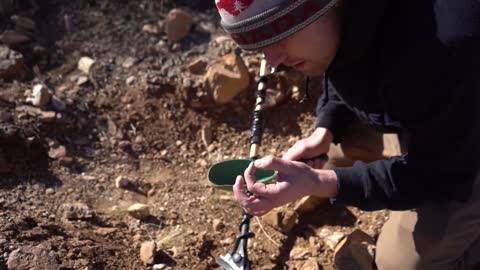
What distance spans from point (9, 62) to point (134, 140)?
56 cm

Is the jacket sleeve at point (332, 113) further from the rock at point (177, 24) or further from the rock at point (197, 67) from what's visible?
the rock at point (177, 24)

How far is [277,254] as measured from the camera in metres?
2.06

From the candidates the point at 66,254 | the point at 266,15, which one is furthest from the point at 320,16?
the point at 66,254

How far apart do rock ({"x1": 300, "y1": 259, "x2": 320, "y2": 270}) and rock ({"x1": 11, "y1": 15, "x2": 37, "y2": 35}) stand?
149 centimetres

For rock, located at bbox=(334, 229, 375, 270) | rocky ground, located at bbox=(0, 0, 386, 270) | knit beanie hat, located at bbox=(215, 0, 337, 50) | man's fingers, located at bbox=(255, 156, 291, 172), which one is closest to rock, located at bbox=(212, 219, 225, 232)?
rocky ground, located at bbox=(0, 0, 386, 270)

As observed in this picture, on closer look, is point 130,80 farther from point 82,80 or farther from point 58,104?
point 58,104

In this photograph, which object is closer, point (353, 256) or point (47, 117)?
point (353, 256)

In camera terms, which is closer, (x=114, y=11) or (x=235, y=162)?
(x=235, y=162)

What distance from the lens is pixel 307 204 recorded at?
7.09 ft

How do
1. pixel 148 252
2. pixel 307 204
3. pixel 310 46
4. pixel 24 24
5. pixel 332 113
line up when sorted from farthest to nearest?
pixel 24 24 → pixel 307 204 → pixel 332 113 → pixel 148 252 → pixel 310 46

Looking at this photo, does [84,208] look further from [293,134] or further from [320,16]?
[320,16]

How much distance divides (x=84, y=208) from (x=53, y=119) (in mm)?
438

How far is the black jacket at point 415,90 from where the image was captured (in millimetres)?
1303

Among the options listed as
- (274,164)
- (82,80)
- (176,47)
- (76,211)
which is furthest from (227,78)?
(274,164)
